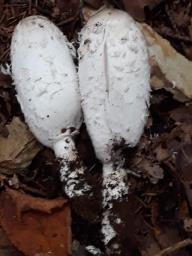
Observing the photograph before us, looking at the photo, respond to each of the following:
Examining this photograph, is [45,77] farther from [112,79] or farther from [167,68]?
[167,68]

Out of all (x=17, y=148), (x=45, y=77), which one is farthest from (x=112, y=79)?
(x=17, y=148)

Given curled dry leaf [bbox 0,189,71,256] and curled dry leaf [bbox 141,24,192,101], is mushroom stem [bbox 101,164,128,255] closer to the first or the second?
curled dry leaf [bbox 0,189,71,256]

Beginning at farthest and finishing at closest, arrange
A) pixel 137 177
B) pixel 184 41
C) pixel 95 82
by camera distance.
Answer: pixel 184 41, pixel 137 177, pixel 95 82

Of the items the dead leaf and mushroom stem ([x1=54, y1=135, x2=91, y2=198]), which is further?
the dead leaf

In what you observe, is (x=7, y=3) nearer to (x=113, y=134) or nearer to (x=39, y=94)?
(x=39, y=94)

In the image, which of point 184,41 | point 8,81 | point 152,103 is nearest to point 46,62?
point 8,81

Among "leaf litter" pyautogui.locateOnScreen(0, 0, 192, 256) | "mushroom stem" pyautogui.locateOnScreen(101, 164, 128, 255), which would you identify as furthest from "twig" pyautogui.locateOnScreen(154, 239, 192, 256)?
"mushroom stem" pyautogui.locateOnScreen(101, 164, 128, 255)
